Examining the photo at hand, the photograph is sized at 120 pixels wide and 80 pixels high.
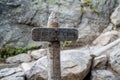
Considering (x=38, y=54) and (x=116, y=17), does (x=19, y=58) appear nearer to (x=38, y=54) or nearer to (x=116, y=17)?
(x=38, y=54)

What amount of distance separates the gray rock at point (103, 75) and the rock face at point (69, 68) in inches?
8.5

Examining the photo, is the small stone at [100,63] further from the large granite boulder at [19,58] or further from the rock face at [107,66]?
the large granite boulder at [19,58]

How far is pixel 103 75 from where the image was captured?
6617 millimetres

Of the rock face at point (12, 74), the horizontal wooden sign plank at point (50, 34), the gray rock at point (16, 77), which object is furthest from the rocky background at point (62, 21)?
the horizontal wooden sign plank at point (50, 34)

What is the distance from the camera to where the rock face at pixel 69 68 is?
250 inches

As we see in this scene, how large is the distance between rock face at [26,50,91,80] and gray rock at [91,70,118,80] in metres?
0.22

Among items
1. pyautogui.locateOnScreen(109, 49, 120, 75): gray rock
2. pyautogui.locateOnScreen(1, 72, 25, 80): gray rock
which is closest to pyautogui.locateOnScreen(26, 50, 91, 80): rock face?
pyautogui.locateOnScreen(1, 72, 25, 80): gray rock

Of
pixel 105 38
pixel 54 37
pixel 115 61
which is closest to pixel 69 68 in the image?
pixel 115 61

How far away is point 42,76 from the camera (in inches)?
249

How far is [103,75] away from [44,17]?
419 cm

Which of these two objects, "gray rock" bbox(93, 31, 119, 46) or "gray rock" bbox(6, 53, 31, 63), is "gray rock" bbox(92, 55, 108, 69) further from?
"gray rock" bbox(6, 53, 31, 63)

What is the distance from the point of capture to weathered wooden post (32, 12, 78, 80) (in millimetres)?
4520

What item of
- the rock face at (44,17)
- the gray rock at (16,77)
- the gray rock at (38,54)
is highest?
the rock face at (44,17)

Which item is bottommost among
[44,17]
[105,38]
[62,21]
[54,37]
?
[105,38]
